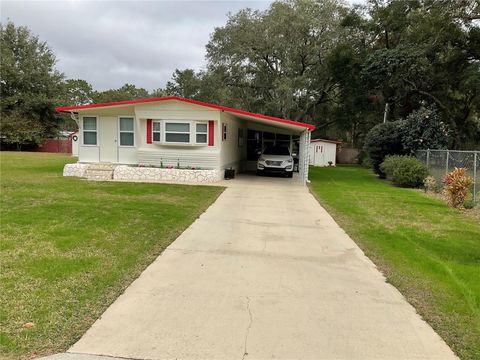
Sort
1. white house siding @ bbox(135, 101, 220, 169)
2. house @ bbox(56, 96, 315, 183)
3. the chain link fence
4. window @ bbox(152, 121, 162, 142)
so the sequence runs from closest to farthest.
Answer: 1. the chain link fence
2. house @ bbox(56, 96, 315, 183)
3. white house siding @ bbox(135, 101, 220, 169)
4. window @ bbox(152, 121, 162, 142)

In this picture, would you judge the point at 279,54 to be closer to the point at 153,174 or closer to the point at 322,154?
the point at 322,154

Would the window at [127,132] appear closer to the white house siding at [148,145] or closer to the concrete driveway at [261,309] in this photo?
the white house siding at [148,145]

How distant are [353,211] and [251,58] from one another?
73.0 ft

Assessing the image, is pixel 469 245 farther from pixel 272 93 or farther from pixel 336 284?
pixel 272 93

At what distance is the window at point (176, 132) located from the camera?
672 inches

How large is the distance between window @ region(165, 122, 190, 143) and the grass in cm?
533

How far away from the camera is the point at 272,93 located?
3100 centimetres

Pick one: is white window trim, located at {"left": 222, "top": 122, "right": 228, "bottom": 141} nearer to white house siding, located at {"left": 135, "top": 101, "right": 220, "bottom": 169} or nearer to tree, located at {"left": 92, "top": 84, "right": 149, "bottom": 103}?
white house siding, located at {"left": 135, "top": 101, "right": 220, "bottom": 169}

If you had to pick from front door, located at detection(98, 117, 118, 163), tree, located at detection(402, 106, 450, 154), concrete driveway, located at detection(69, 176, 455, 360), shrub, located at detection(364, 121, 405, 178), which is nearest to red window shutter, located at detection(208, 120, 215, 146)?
front door, located at detection(98, 117, 118, 163)

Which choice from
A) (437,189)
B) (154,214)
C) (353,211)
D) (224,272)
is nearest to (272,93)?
(437,189)

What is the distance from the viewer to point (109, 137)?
18.2 meters

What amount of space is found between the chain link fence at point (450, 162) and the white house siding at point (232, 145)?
8.80 metres

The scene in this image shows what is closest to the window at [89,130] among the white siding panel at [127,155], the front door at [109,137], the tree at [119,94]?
the front door at [109,137]

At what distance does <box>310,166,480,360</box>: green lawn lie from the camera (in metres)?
4.10
